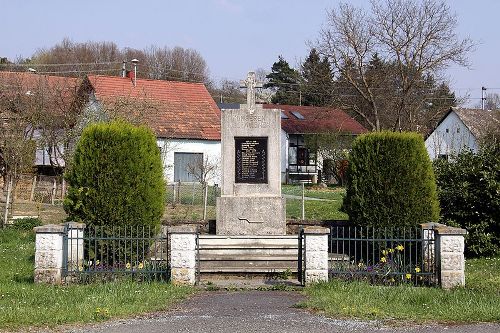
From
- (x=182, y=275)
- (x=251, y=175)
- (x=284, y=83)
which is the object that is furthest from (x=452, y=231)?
(x=284, y=83)

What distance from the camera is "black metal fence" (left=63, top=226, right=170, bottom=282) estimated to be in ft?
40.5

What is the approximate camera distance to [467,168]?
17.0 meters

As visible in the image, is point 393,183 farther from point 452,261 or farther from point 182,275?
point 182,275

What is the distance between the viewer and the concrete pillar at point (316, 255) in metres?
11.9

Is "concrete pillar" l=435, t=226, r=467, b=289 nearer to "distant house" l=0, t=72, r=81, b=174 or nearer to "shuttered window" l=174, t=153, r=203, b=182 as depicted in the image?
"distant house" l=0, t=72, r=81, b=174

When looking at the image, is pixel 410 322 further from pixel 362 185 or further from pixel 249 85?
pixel 249 85

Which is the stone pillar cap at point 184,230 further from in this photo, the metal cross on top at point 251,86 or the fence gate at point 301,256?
the metal cross on top at point 251,86

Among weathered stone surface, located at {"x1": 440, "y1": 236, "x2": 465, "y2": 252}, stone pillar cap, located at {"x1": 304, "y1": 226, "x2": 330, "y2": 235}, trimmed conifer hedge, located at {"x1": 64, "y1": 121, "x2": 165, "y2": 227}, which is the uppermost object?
trimmed conifer hedge, located at {"x1": 64, "y1": 121, "x2": 165, "y2": 227}

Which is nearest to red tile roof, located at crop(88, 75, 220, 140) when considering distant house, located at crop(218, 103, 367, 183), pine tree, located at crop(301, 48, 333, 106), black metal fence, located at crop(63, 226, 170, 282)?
pine tree, located at crop(301, 48, 333, 106)

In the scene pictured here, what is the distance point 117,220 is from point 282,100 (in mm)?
62218

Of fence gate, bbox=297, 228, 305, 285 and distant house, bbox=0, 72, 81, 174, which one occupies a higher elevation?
distant house, bbox=0, 72, 81, 174

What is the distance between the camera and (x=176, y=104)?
40.1m

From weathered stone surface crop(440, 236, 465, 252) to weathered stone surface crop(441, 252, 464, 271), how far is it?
0.07 meters

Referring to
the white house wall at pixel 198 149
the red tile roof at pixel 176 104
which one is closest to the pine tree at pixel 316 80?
the red tile roof at pixel 176 104
